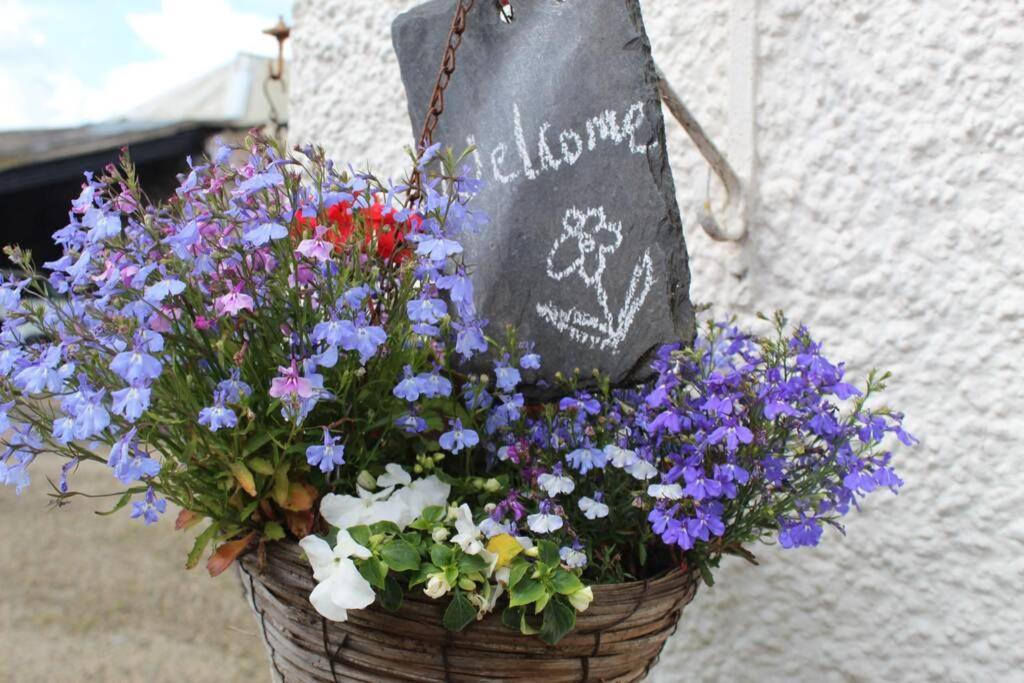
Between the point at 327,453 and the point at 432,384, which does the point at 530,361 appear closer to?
the point at 432,384

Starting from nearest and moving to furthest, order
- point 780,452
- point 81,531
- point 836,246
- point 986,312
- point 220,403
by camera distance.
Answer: point 220,403 → point 780,452 → point 986,312 → point 836,246 → point 81,531

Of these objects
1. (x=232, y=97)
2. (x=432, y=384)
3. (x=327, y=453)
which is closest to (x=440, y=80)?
(x=432, y=384)

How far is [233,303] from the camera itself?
3.33ft

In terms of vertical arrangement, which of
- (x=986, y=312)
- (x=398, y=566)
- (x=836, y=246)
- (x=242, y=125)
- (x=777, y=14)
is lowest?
(x=398, y=566)

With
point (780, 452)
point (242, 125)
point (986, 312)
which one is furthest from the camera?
point (242, 125)

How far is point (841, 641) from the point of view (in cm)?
174

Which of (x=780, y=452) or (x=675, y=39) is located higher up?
(x=675, y=39)

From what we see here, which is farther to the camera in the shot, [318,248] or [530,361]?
[530,361]

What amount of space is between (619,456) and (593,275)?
26 centimetres

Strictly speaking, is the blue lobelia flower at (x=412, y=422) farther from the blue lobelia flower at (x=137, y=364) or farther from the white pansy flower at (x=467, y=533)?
the blue lobelia flower at (x=137, y=364)

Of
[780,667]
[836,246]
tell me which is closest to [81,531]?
[780,667]

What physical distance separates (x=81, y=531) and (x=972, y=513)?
3.46m

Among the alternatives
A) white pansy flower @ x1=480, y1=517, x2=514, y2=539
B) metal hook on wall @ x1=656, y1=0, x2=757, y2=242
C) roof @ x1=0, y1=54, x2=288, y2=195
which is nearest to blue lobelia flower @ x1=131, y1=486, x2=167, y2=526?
white pansy flower @ x1=480, y1=517, x2=514, y2=539

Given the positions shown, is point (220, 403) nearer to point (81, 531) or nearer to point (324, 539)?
point (324, 539)
